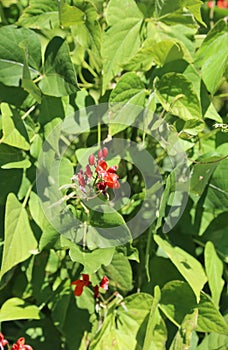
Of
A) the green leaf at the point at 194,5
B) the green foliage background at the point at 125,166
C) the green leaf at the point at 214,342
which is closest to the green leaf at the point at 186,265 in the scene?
the green foliage background at the point at 125,166

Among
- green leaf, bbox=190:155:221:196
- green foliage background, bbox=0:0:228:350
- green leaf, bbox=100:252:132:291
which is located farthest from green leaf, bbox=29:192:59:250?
green leaf, bbox=190:155:221:196

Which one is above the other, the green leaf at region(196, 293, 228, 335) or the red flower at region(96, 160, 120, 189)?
the red flower at region(96, 160, 120, 189)

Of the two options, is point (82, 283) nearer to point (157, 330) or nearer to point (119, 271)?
point (119, 271)

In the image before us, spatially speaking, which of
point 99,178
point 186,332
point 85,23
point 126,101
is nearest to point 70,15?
point 85,23

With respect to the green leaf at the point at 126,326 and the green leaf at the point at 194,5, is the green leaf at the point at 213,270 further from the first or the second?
the green leaf at the point at 194,5

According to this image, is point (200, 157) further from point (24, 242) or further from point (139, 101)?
point (24, 242)

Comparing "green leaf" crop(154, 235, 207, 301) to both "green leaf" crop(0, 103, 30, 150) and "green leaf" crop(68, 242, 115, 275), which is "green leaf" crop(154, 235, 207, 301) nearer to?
"green leaf" crop(68, 242, 115, 275)
